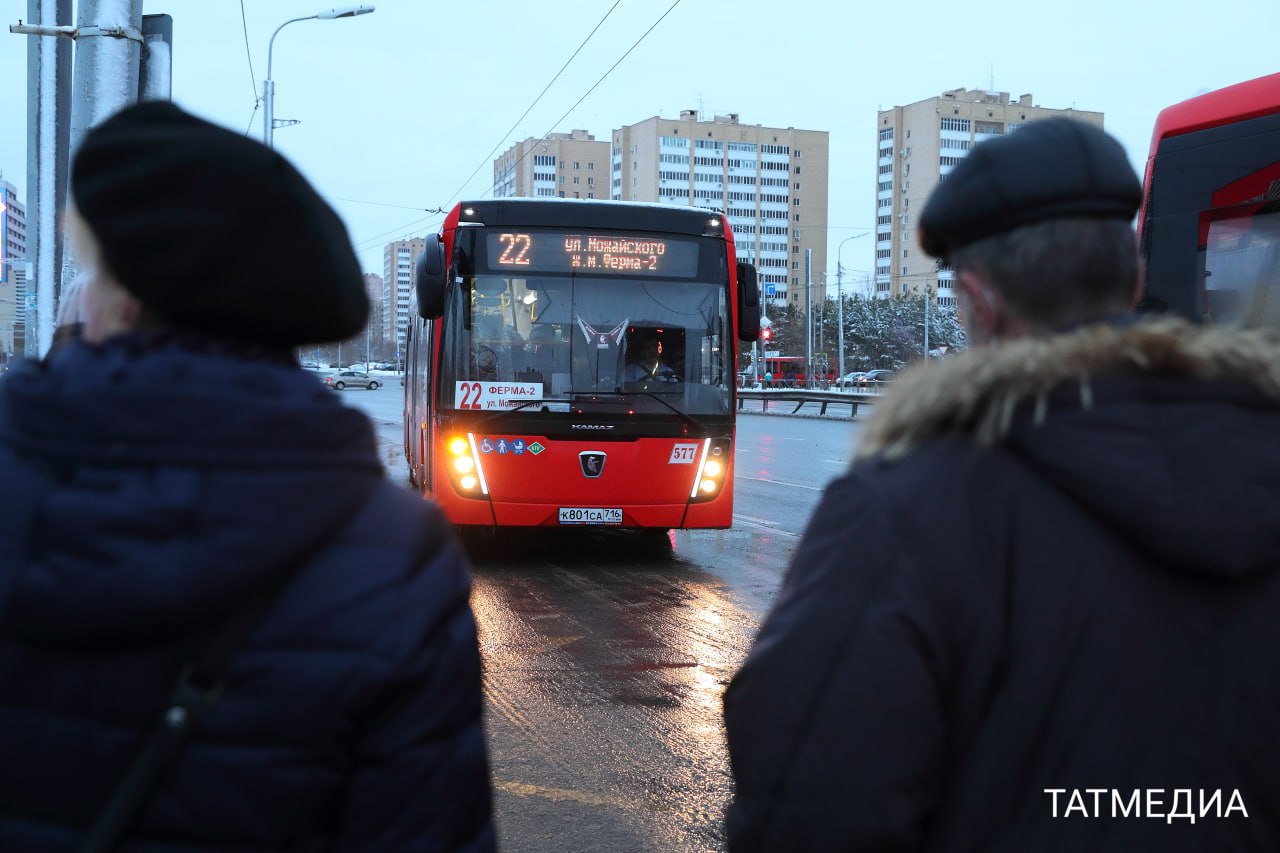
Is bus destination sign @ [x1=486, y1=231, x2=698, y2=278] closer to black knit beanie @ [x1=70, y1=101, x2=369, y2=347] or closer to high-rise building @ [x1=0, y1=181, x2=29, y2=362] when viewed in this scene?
high-rise building @ [x1=0, y1=181, x2=29, y2=362]

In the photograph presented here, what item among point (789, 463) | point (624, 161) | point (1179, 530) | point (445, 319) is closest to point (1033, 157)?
point (1179, 530)

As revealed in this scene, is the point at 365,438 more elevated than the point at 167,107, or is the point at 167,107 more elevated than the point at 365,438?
the point at 167,107

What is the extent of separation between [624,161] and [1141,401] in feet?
538

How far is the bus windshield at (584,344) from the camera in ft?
31.7

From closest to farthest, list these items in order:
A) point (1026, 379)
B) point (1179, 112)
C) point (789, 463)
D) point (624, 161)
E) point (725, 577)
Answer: point (1026, 379), point (1179, 112), point (725, 577), point (789, 463), point (624, 161)

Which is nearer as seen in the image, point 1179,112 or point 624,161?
point 1179,112

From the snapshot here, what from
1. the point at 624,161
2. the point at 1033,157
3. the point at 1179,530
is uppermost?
the point at 624,161

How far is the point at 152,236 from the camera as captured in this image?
1.45 meters

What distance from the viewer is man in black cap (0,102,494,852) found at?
4.44ft

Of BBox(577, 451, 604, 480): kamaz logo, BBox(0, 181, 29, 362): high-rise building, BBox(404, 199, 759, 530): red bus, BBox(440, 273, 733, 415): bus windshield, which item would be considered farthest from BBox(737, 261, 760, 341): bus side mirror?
BBox(0, 181, 29, 362): high-rise building

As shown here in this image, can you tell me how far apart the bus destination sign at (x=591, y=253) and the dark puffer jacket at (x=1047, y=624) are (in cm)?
846

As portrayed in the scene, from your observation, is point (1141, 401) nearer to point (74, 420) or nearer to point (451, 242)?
point (74, 420)

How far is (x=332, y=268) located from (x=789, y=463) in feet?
64.3

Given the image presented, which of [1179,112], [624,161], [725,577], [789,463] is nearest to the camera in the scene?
[1179,112]
